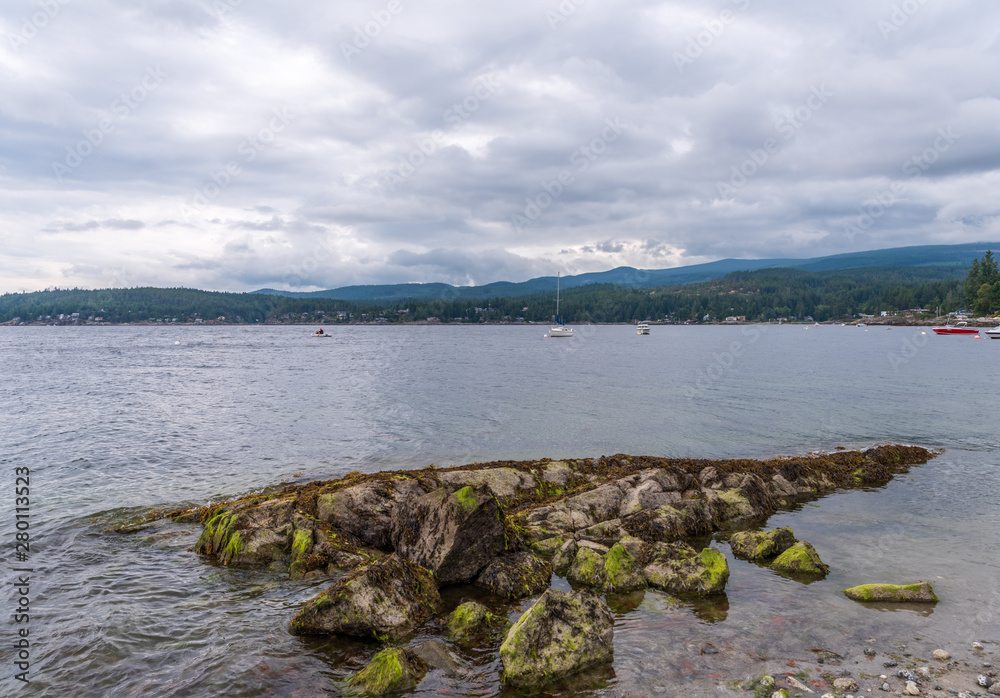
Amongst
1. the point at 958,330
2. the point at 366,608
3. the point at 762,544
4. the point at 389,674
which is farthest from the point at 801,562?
the point at 958,330

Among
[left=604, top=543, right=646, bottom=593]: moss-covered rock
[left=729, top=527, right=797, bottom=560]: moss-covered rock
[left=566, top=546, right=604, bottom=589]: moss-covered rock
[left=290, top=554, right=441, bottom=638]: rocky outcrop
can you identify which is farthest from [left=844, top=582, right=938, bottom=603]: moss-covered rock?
[left=290, top=554, right=441, bottom=638]: rocky outcrop

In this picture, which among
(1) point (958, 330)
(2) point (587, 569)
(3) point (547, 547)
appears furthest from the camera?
(1) point (958, 330)

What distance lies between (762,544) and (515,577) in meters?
7.00

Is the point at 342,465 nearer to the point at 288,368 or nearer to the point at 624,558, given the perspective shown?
the point at 624,558

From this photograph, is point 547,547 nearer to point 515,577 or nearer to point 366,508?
point 515,577

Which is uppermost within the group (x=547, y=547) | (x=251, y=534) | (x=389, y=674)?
(x=251, y=534)

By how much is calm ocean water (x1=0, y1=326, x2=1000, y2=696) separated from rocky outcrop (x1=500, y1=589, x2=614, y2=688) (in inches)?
13.3

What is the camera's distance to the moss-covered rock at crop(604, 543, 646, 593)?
12930mm

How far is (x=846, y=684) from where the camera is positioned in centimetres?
885

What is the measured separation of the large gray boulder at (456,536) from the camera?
13.1m

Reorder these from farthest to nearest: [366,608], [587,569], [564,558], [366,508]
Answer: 1. [366,508]
2. [564,558]
3. [587,569]
4. [366,608]

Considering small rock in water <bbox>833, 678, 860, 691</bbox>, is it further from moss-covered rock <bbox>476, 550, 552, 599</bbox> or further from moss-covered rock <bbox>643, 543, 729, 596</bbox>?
moss-covered rock <bbox>476, 550, 552, 599</bbox>

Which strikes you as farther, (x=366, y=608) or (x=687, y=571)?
(x=687, y=571)

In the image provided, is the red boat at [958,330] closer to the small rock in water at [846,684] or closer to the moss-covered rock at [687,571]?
the moss-covered rock at [687,571]
